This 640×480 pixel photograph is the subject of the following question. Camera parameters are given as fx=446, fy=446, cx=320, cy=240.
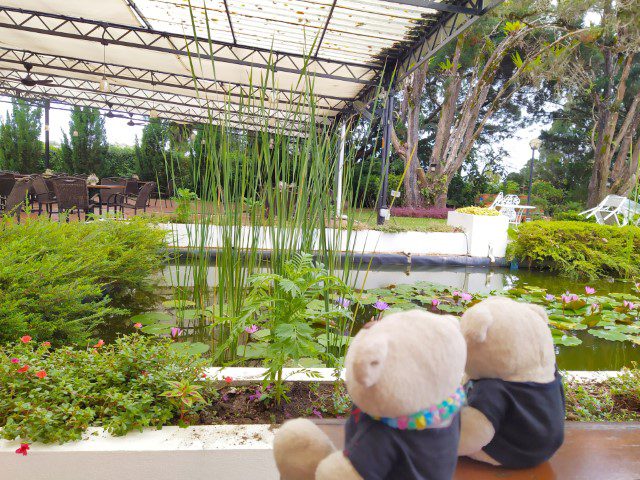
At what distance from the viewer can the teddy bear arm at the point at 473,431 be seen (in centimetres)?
79

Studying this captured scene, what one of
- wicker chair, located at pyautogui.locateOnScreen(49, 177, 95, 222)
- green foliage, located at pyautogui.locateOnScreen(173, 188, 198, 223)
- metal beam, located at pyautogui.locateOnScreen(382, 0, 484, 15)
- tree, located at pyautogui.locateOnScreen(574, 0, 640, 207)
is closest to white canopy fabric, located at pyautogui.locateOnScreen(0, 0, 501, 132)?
metal beam, located at pyautogui.locateOnScreen(382, 0, 484, 15)

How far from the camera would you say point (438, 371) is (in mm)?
621

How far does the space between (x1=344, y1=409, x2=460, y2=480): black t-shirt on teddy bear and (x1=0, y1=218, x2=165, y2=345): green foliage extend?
4.61 feet

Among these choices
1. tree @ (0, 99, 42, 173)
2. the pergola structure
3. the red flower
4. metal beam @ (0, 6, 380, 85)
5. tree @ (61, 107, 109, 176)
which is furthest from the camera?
tree @ (61, 107, 109, 176)

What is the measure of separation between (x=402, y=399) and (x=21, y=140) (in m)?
16.0

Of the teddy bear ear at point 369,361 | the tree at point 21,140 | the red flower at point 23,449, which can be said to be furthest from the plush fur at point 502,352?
the tree at point 21,140

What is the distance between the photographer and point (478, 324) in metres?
0.74

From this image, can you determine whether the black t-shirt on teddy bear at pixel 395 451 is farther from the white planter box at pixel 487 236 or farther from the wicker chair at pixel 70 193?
the wicker chair at pixel 70 193

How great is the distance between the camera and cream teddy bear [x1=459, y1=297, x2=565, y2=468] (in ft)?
2.57

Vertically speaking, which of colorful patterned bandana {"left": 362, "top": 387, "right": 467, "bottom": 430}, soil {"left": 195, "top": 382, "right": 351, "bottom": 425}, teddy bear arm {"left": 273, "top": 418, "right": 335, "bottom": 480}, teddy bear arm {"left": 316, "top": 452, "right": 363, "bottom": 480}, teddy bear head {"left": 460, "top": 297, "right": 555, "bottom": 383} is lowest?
soil {"left": 195, "top": 382, "right": 351, "bottom": 425}

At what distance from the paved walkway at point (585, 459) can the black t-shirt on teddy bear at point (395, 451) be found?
214 millimetres

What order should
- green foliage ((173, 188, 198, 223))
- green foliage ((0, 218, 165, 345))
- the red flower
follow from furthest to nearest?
green foliage ((173, 188, 198, 223)) → green foliage ((0, 218, 165, 345)) → the red flower

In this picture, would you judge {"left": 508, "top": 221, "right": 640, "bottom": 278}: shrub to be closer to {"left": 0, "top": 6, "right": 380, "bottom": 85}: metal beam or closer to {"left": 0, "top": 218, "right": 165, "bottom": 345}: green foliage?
{"left": 0, "top": 6, "right": 380, "bottom": 85}: metal beam

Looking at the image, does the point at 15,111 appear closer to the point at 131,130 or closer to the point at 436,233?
the point at 131,130
